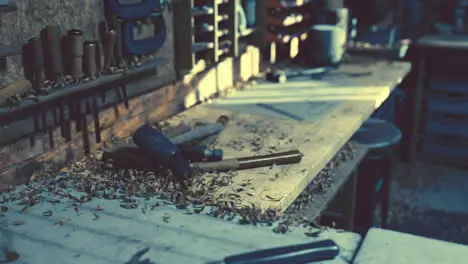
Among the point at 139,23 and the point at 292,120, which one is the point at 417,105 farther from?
the point at 139,23

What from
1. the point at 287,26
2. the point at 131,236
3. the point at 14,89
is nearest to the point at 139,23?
the point at 14,89

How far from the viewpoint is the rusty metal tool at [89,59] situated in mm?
2254

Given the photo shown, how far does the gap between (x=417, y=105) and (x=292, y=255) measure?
4.29 m

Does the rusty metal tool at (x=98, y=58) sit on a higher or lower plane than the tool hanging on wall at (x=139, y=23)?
lower

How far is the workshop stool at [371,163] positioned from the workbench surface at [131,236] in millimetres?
1798

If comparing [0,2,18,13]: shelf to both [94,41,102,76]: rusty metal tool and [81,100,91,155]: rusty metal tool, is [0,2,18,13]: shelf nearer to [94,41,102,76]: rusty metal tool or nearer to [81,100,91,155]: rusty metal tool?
[94,41,102,76]: rusty metal tool

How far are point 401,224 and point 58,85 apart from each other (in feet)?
10.7

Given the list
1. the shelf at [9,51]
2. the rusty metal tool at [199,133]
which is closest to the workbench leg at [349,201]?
the rusty metal tool at [199,133]

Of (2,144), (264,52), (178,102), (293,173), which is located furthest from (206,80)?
→ (2,144)

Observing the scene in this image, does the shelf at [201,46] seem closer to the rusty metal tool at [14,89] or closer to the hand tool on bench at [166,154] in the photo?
the hand tool on bench at [166,154]

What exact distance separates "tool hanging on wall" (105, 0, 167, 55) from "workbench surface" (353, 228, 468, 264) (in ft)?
4.83

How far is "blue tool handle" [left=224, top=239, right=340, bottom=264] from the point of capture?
1.47m

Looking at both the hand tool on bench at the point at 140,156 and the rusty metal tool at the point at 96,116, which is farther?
the rusty metal tool at the point at 96,116

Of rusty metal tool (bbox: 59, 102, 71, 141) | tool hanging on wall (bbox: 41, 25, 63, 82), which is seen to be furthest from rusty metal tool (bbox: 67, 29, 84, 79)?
rusty metal tool (bbox: 59, 102, 71, 141)
